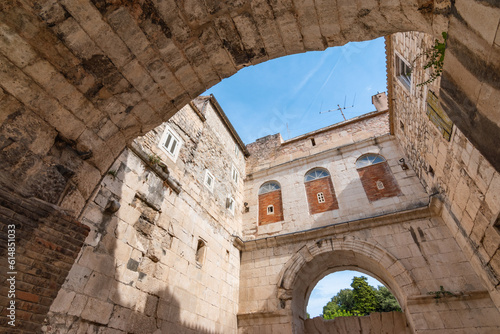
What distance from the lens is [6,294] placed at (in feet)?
5.97

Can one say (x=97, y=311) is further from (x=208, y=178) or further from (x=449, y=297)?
(x=449, y=297)

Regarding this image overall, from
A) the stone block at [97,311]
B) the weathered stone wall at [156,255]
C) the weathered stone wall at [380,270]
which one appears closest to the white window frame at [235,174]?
the weathered stone wall at [156,255]

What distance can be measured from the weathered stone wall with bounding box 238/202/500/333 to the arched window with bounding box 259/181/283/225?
1.08 metres

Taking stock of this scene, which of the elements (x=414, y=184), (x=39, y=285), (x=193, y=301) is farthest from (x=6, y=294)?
(x=414, y=184)

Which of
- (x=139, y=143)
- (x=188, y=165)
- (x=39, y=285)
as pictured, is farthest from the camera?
(x=188, y=165)

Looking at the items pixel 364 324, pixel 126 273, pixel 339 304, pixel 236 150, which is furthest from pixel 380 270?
pixel 339 304

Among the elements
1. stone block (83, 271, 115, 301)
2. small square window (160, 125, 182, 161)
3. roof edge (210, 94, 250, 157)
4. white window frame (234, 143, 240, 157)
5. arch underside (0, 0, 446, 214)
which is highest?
roof edge (210, 94, 250, 157)

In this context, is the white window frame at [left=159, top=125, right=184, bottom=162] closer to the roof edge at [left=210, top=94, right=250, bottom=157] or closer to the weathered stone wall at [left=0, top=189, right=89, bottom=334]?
the roof edge at [left=210, top=94, right=250, bottom=157]

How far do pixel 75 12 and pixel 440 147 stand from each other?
22.2 ft

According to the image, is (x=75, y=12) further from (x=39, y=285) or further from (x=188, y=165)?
(x=188, y=165)

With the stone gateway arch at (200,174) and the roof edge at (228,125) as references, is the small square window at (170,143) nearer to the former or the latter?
the stone gateway arch at (200,174)

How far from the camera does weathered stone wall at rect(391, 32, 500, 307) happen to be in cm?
435

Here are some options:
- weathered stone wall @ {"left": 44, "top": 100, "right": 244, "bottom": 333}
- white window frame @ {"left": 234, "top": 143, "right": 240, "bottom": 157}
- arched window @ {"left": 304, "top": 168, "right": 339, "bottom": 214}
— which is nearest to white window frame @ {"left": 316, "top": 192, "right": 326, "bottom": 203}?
arched window @ {"left": 304, "top": 168, "right": 339, "bottom": 214}

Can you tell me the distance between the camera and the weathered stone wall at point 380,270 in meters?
5.95
